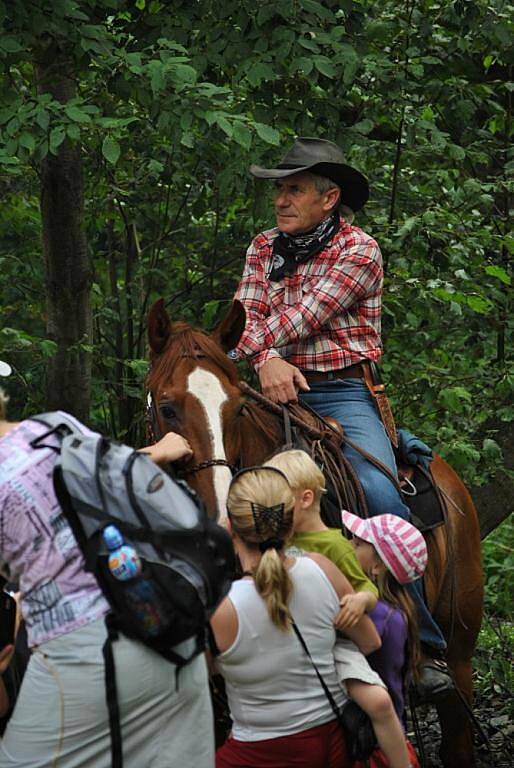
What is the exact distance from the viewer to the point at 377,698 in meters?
4.16

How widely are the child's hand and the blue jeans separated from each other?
60.5 inches

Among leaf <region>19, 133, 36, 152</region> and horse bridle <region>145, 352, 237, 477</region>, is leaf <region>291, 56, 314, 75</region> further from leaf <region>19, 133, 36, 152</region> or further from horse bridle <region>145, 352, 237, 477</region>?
horse bridle <region>145, 352, 237, 477</region>

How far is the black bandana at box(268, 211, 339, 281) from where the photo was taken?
615 centimetres

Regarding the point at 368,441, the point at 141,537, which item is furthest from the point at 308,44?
the point at 141,537

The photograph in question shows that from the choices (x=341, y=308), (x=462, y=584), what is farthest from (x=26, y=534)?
(x=462, y=584)

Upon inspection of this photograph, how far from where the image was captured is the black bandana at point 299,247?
20.2 feet

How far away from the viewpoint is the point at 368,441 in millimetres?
5938

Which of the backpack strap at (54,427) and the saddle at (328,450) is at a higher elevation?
the backpack strap at (54,427)

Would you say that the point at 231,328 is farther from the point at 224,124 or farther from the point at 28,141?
the point at 28,141

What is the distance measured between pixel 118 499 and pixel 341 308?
2.94 metres

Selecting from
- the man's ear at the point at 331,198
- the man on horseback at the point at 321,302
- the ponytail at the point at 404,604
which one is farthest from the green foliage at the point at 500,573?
the ponytail at the point at 404,604

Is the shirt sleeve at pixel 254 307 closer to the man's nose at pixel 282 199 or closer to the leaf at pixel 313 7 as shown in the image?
the man's nose at pixel 282 199

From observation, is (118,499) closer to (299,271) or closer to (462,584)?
(299,271)

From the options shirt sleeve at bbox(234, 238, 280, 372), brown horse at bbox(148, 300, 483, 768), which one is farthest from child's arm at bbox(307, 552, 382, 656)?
shirt sleeve at bbox(234, 238, 280, 372)
